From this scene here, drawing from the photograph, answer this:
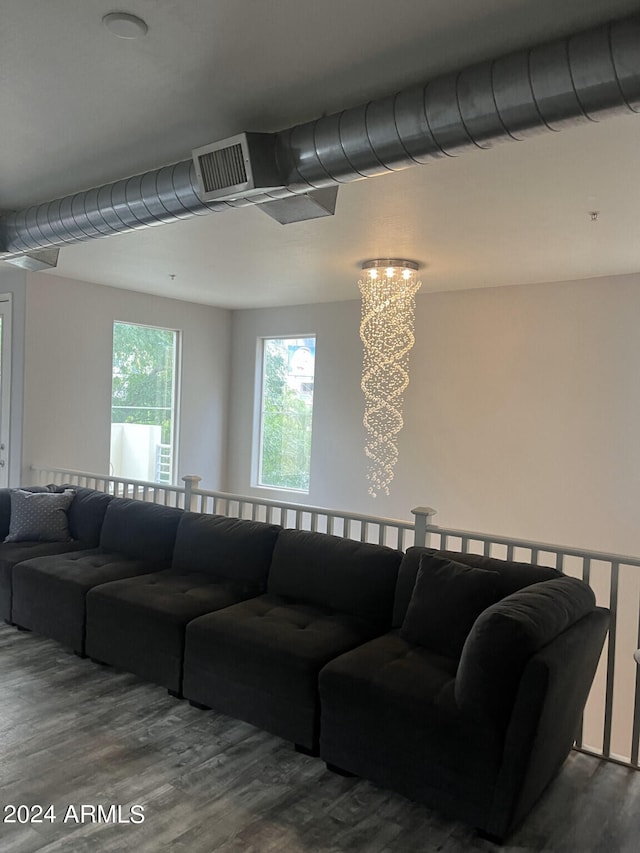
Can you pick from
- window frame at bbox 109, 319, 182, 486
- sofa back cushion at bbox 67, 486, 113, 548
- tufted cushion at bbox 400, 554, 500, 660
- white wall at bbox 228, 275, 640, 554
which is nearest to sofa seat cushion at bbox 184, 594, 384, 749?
tufted cushion at bbox 400, 554, 500, 660

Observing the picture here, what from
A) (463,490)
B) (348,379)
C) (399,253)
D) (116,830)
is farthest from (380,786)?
(348,379)

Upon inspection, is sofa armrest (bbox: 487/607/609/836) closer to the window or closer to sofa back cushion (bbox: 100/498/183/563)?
sofa back cushion (bbox: 100/498/183/563)

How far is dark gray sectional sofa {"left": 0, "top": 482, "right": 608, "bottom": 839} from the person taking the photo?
221cm

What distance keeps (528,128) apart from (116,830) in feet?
8.88

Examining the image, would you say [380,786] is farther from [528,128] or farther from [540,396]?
[540,396]

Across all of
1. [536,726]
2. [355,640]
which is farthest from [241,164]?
[536,726]

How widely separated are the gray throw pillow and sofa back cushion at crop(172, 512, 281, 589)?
3.59 ft

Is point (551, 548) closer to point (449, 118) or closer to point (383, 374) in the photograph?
point (449, 118)

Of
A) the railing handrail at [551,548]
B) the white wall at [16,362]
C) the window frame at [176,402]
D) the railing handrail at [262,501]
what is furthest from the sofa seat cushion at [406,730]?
the window frame at [176,402]

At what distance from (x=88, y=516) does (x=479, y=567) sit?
9.58ft

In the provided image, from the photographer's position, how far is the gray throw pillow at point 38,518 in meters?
4.55

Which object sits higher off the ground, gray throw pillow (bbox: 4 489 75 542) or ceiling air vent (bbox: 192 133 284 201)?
ceiling air vent (bbox: 192 133 284 201)

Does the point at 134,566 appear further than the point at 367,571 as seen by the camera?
Yes

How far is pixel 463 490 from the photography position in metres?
6.16
